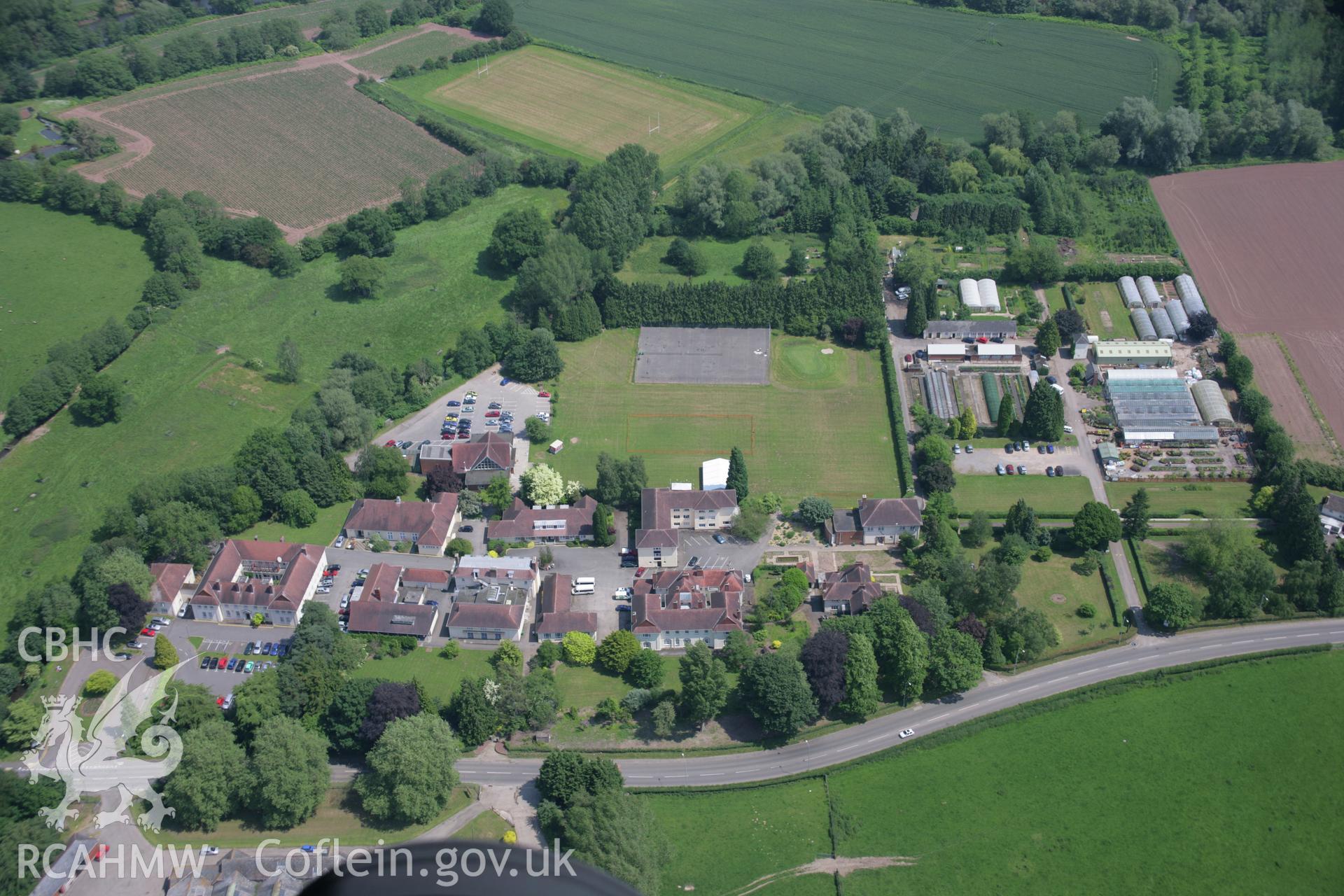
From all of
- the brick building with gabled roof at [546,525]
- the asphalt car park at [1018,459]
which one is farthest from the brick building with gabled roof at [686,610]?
the asphalt car park at [1018,459]

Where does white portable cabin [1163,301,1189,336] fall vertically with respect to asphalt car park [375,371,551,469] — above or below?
below

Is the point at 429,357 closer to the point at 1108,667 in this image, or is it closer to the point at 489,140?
the point at 489,140

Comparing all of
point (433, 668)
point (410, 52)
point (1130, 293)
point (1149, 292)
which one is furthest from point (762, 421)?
point (410, 52)

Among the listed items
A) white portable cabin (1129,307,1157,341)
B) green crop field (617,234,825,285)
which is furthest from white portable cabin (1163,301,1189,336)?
green crop field (617,234,825,285)

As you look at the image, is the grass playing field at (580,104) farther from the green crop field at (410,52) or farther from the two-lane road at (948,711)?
the two-lane road at (948,711)

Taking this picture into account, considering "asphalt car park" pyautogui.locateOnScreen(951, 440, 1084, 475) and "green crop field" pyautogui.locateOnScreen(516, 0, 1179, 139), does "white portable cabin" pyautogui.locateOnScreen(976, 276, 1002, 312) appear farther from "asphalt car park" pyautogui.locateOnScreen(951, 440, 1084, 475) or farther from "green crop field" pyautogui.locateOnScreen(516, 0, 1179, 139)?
"green crop field" pyautogui.locateOnScreen(516, 0, 1179, 139)

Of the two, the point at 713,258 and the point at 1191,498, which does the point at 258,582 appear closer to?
the point at 713,258

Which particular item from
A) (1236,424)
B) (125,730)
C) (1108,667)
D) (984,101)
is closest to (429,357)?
(125,730)
